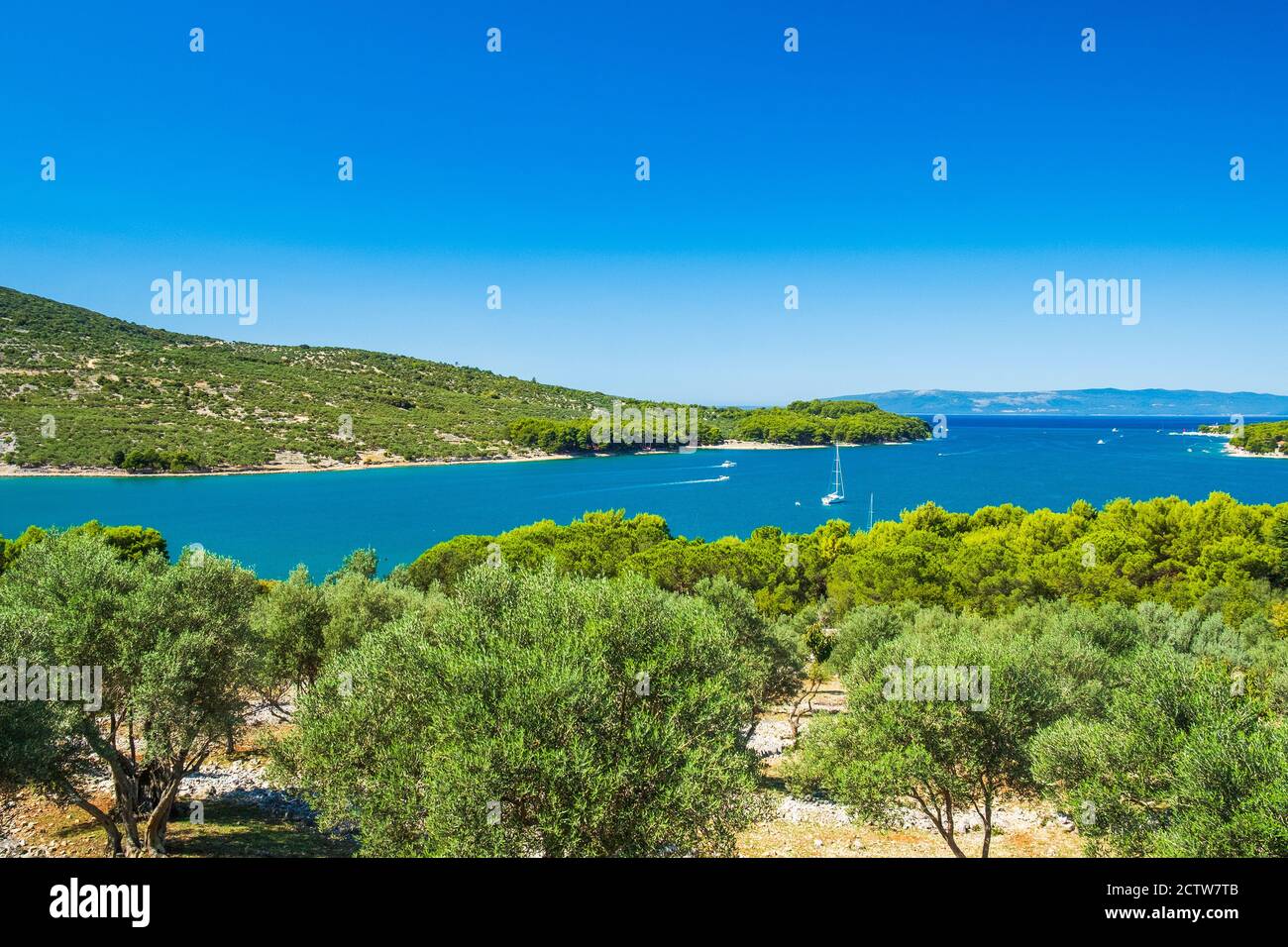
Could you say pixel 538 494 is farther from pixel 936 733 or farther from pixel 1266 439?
pixel 1266 439

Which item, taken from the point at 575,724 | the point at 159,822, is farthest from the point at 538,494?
the point at 575,724

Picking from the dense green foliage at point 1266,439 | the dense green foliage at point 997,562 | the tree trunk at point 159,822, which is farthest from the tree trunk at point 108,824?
the dense green foliage at point 1266,439

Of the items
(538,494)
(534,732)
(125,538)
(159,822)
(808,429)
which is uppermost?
(808,429)

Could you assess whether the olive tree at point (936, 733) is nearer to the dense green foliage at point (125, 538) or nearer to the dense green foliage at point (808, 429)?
the dense green foliage at point (125, 538)

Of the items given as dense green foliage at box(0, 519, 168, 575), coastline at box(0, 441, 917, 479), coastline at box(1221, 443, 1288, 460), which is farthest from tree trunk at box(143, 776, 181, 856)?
coastline at box(1221, 443, 1288, 460)

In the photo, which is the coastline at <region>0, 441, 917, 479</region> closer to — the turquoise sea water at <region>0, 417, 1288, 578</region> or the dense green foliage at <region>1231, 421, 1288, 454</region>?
the turquoise sea water at <region>0, 417, 1288, 578</region>

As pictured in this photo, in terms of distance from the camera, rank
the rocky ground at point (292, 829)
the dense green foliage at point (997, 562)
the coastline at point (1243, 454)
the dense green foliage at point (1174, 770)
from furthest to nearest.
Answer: the coastline at point (1243, 454)
the dense green foliage at point (997, 562)
the rocky ground at point (292, 829)
the dense green foliage at point (1174, 770)
